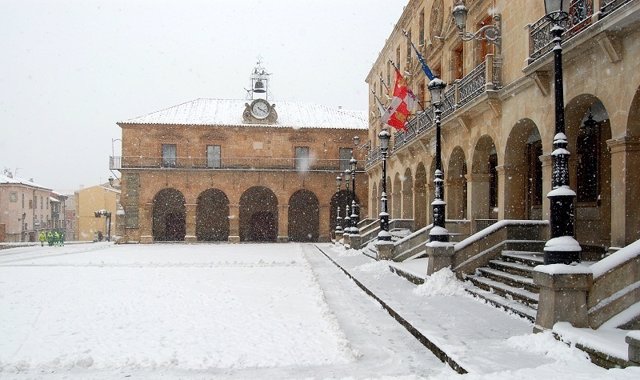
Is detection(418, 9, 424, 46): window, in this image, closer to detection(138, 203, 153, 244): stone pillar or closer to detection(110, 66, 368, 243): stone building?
detection(110, 66, 368, 243): stone building

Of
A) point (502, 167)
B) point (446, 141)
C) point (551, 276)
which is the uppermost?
point (446, 141)

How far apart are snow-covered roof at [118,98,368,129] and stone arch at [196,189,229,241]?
5.83 metres

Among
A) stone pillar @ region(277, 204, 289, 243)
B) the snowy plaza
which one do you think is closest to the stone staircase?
the snowy plaza

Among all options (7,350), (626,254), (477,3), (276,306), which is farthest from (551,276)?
(477,3)

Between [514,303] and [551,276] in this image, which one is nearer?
[551,276]

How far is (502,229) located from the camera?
1151cm

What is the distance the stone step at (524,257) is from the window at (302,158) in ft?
97.2

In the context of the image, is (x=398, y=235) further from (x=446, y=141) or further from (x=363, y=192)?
(x=363, y=192)

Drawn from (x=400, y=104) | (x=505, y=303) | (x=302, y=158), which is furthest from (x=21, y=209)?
(x=505, y=303)

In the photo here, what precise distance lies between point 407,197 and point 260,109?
60.9 feet

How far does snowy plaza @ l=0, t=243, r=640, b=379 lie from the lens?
18.9 feet

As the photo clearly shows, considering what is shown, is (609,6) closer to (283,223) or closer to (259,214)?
(283,223)

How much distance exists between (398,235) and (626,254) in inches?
613

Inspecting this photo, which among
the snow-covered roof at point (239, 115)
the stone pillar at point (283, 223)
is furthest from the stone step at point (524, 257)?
the snow-covered roof at point (239, 115)
